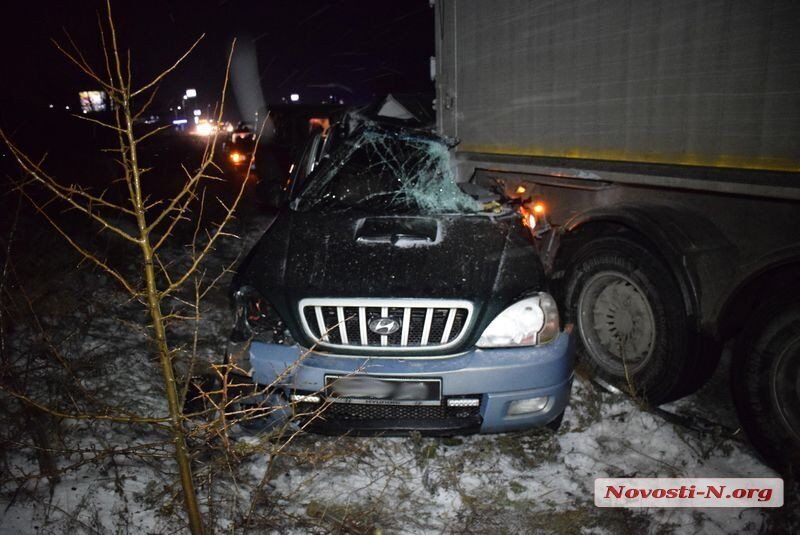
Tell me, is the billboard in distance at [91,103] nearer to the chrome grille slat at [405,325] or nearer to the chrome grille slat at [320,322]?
the chrome grille slat at [320,322]

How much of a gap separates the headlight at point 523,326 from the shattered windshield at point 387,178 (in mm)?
1176

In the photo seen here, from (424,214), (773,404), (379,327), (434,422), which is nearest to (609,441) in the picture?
(773,404)

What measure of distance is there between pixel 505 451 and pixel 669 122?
7.16 feet

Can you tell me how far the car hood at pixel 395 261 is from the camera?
8.73 ft

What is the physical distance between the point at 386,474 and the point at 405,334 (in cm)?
79

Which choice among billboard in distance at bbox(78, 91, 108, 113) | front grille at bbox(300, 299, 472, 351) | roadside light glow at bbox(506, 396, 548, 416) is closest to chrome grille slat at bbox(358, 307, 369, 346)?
front grille at bbox(300, 299, 472, 351)

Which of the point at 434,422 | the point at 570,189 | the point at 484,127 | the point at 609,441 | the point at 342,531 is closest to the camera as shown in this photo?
the point at 342,531

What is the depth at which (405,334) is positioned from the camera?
258 cm

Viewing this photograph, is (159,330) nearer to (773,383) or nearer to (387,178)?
(387,178)

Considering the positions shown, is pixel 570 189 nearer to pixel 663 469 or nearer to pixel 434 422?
pixel 663 469

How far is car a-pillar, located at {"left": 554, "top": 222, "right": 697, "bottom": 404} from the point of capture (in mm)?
3102

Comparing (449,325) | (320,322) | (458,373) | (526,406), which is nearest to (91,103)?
(320,322)

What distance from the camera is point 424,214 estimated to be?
3.60 meters

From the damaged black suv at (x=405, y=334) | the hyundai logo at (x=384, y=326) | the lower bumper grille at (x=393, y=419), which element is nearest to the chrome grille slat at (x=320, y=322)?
the damaged black suv at (x=405, y=334)
